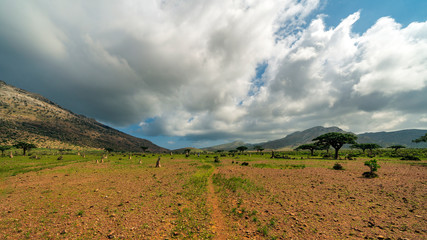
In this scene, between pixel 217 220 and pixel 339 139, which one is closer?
pixel 217 220

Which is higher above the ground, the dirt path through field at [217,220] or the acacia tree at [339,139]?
the acacia tree at [339,139]

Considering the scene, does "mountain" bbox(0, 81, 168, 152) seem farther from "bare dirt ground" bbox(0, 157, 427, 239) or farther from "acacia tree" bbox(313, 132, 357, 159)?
"acacia tree" bbox(313, 132, 357, 159)

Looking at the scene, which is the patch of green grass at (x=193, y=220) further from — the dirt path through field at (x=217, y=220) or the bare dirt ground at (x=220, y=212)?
the dirt path through field at (x=217, y=220)

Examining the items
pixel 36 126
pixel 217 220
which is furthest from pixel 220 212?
pixel 36 126

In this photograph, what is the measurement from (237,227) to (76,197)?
15782 mm

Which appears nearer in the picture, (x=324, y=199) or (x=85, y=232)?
(x=85, y=232)

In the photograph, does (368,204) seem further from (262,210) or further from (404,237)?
(262,210)

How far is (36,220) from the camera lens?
10.7 m

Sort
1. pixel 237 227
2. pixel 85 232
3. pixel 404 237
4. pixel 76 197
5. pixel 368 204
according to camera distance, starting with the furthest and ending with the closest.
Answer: pixel 76 197 < pixel 368 204 < pixel 237 227 < pixel 85 232 < pixel 404 237

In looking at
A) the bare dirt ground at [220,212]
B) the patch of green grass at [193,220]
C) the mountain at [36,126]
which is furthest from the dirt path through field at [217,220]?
the mountain at [36,126]

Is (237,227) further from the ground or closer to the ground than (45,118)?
closer to the ground

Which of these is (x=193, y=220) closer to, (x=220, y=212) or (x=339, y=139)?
(x=220, y=212)

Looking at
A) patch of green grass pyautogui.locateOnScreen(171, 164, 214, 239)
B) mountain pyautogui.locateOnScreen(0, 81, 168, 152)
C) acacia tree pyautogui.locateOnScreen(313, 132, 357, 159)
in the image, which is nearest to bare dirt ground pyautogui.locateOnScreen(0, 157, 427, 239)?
patch of green grass pyautogui.locateOnScreen(171, 164, 214, 239)

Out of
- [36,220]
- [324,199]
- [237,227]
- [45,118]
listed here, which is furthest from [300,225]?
[45,118]
